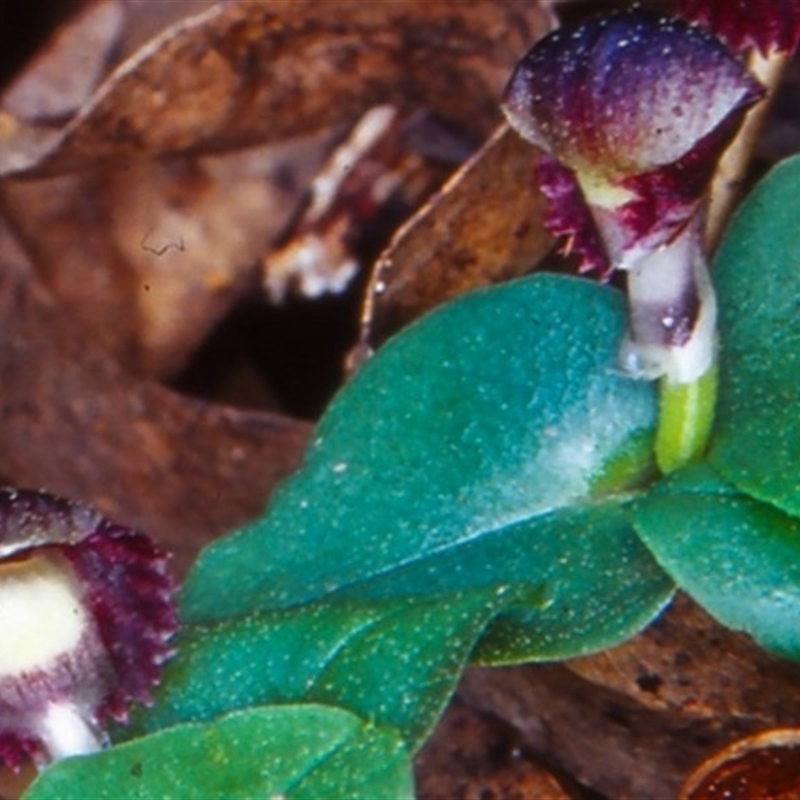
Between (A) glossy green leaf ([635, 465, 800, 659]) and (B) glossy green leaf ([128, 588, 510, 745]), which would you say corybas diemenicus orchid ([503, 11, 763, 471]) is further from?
(B) glossy green leaf ([128, 588, 510, 745])

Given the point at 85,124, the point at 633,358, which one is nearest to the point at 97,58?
the point at 85,124

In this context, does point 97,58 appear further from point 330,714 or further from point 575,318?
point 330,714

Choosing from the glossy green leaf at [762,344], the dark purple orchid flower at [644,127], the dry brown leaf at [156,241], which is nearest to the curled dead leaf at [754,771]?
the glossy green leaf at [762,344]

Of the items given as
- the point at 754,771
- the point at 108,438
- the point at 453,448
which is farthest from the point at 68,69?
the point at 754,771

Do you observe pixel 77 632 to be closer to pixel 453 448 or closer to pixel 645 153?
pixel 453 448

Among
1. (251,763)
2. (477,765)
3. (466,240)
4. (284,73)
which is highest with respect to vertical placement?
(284,73)

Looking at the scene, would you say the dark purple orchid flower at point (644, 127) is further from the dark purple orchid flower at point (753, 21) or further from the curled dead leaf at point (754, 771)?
the curled dead leaf at point (754, 771)

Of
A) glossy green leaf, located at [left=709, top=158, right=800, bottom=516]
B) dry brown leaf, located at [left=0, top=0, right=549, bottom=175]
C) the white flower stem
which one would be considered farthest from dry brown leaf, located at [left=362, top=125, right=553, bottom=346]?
the white flower stem
